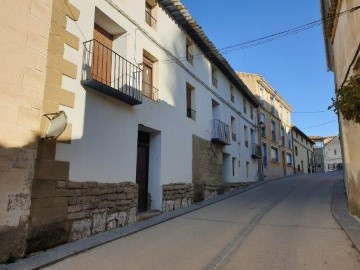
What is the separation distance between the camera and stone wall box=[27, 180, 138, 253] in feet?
17.3

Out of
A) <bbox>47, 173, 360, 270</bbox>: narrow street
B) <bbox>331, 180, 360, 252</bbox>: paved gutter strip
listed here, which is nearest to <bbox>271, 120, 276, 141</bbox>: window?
<bbox>331, 180, 360, 252</bbox>: paved gutter strip

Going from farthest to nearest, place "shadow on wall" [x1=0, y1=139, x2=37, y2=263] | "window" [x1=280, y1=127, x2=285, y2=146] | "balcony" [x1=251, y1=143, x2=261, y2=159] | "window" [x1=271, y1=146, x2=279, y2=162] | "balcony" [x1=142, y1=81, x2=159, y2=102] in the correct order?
1. "window" [x1=280, y1=127, x2=285, y2=146]
2. "window" [x1=271, y1=146, x2=279, y2=162]
3. "balcony" [x1=251, y1=143, x2=261, y2=159]
4. "balcony" [x1=142, y1=81, x2=159, y2=102]
5. "shadow on wall" [x1=0, y1=139, x2=37, y2=263]

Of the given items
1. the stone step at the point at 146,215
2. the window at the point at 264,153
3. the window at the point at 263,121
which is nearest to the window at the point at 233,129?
the window at the point at 263,121

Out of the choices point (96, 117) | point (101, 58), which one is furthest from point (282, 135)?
point (96, 117)

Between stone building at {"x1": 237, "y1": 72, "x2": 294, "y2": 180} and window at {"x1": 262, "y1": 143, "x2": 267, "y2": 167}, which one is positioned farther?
stone building at {"x1": 237, "y1": 72, "x2": 294, "y2": 180}

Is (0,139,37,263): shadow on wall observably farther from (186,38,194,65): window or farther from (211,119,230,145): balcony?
(211,119,230,145): balcony

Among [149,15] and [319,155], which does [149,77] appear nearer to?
[149,15]

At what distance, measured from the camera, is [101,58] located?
25.3 ft

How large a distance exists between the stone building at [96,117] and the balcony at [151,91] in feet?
0.11

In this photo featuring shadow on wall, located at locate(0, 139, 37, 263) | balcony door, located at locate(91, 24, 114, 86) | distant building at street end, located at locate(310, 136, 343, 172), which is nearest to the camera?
shadow on wall, located at locate(0, 139, 37, 263)

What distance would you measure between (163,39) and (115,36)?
2.17m

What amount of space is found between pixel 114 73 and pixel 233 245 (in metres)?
4.79

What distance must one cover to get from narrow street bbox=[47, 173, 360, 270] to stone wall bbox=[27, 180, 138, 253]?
2.24 feet

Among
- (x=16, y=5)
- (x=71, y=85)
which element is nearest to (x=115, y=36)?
(x=71, y=85)
